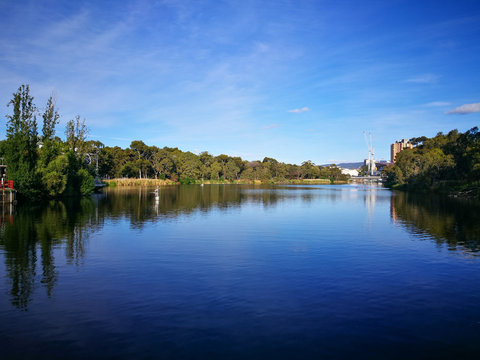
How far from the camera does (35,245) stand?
720 inches

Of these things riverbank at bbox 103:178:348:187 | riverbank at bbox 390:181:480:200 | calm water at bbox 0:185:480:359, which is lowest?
calm water at bbox 0:185:480:359

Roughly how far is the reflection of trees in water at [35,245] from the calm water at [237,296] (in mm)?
93

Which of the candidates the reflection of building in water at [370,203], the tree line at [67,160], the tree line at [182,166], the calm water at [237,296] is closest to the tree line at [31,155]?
the tree line at [67,160]

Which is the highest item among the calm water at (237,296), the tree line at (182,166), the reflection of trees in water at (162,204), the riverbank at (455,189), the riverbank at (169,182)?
the tree line at (182,166)

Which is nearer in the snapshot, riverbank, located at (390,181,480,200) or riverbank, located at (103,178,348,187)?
riverbank, located at (390,181,480,200)

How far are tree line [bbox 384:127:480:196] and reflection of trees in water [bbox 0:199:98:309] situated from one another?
198ft

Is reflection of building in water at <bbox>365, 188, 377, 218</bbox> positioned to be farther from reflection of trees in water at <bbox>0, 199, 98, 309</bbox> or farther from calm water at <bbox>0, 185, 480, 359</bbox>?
reflection of trees in water at <bbox>0, 199, 98, 309</bbox>

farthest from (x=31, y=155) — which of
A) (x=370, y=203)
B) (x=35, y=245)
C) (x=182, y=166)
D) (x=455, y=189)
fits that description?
(x=182, y=166)

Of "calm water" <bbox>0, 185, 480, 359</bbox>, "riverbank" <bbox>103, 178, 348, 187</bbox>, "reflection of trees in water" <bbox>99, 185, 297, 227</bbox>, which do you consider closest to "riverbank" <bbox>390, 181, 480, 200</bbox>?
"reflection of trees in water" <bbox>99, 185, 297, 227</bbox>

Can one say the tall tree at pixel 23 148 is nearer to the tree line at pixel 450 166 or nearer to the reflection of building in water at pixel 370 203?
the reflection of building in water at pixel 370 203

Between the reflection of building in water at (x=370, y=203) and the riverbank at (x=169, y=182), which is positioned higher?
the riverbank at (x=169, y=182)

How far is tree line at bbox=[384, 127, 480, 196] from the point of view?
65.2 metres

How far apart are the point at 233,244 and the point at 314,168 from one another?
580 ft

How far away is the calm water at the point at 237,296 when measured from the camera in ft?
26.2
